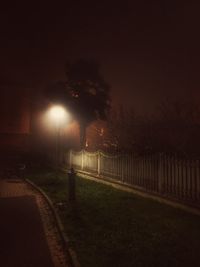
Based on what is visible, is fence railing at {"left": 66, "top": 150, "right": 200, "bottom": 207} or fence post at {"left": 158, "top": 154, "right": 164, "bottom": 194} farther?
fence post at {"left": 158, "top": 154, "right": 164, "bottom": 194}

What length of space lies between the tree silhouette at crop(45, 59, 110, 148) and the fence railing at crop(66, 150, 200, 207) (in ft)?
53.6

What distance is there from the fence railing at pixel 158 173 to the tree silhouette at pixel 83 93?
53.6 feet

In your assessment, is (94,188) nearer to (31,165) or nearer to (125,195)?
(125,195)

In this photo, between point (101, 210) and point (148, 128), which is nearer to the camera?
point (101, 210)

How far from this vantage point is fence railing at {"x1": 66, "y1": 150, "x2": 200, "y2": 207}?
9.55m

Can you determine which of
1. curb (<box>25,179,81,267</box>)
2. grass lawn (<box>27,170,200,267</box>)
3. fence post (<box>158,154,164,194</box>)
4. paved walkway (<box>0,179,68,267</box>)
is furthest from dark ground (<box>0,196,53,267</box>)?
fence post (<box>158,154,164,194</box>)

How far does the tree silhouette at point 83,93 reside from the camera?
33.6 meters

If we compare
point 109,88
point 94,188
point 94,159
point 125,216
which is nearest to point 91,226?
point 125,216

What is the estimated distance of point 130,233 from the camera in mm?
7441

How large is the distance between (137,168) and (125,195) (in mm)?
1230

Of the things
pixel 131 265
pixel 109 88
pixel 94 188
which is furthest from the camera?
pixel 109 88

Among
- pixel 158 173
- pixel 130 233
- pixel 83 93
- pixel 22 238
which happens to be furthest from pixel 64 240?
pixel 83 93

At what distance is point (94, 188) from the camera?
48.1ft

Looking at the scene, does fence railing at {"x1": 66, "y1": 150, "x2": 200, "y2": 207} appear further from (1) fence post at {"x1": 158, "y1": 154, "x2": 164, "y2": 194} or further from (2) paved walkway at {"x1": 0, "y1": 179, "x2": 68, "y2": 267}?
(2) paved walkway at {"x1": 0, "y1": 179, "x2": 68, "y2": 267}
